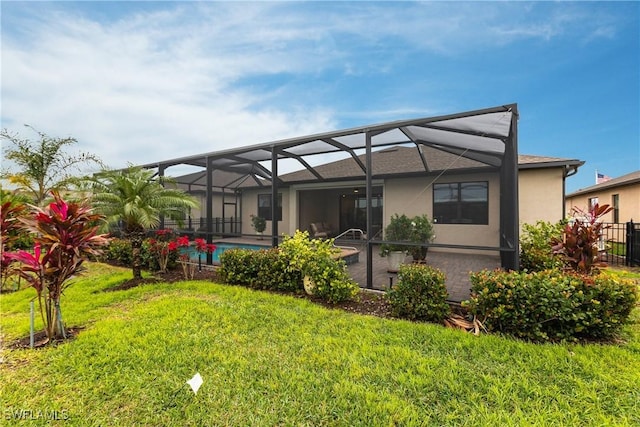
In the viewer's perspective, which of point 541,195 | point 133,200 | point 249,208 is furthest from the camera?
point 249,208

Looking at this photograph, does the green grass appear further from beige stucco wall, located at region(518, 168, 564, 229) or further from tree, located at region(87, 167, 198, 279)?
beige stucco wall, located at region(518, 168, 564, 229)

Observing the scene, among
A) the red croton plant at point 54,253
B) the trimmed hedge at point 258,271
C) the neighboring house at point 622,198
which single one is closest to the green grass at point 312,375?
the red croton plant at point 54,253

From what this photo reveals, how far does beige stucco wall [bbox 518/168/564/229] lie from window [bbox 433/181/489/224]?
1079 millimetres

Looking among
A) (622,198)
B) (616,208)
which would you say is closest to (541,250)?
(622,198)

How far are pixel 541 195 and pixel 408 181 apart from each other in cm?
430

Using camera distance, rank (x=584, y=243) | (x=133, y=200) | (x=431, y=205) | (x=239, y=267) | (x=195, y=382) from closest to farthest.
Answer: (x=195, y=382) → (x=584, y=243) → (x=239, y=267) → (x=133, y=200) → (x=431, y=205)

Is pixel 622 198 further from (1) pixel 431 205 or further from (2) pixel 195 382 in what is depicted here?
(2) pixel 195 382

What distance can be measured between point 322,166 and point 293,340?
1199 cm

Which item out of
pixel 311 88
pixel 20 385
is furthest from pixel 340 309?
pixel 311 88

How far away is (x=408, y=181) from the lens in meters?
11.1

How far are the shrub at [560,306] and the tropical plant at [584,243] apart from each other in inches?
28.7

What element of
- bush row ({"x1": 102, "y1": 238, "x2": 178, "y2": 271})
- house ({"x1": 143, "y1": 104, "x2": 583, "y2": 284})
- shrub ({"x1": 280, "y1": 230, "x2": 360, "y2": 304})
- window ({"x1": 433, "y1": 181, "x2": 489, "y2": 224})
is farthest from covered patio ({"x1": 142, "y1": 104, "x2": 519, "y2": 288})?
bush row ({"x1": 102, "y1": 238, "x2": 178, "y2": 271})

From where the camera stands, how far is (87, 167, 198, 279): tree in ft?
20.9

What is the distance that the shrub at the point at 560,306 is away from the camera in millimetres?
3320
